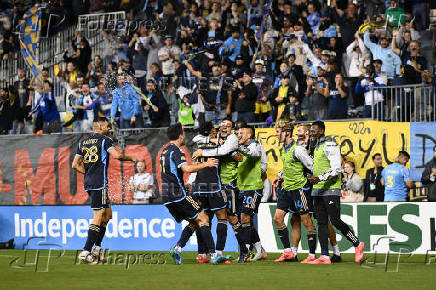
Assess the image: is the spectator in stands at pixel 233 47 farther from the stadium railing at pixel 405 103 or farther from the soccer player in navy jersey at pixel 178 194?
the soccer player in navy jersey at pixel 178 194

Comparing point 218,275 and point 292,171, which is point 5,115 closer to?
point 292,171

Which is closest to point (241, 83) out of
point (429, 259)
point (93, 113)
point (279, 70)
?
point (279, 70)

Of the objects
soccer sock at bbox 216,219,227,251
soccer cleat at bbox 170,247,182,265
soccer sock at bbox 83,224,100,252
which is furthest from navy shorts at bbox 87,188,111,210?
soccer sock at bbox 216,219,227,251

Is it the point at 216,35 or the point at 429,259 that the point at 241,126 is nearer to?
the point at 429,259

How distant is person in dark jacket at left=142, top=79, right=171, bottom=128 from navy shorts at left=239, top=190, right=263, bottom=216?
290 inches

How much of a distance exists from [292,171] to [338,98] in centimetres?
586

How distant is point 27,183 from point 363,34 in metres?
9.89

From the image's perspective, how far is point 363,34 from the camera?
20.7m

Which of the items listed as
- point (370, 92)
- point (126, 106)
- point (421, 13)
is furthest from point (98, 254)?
point (421, 13)

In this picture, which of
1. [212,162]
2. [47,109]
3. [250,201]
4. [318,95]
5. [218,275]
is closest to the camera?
[218,275]

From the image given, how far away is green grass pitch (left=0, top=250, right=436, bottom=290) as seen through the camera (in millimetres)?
9617

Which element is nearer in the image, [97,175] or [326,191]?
[326,191]

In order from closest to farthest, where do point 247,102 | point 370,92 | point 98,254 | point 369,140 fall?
point 98,254, point 369,140, point 370,92, point 247,102

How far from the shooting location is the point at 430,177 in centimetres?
1745
